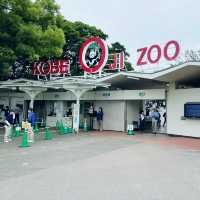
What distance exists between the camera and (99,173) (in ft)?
26.7

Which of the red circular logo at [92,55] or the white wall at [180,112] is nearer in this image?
the white wall at [180,112]

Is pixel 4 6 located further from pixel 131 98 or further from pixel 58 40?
pixel 131 98

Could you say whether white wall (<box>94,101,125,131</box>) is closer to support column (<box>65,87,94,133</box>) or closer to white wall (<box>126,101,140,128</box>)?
white wall (<box>126,101,140,128</box>)

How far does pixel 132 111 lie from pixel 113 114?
142cm

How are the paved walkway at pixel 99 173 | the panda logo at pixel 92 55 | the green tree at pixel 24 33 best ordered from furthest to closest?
1. the panda logo at pixel 92 55
2. the green tree at pixel 24 33
3. the paved walkway at pixel 99 173

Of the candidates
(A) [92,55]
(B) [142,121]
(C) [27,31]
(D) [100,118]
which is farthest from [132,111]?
(C) [27,31]

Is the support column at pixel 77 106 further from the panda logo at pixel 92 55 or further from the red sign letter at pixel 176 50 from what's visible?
the red sign letter at pixel 176 50

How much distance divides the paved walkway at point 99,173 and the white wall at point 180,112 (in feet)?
13.9

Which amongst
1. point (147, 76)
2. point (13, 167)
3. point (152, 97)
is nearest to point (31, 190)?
point (13, 167)

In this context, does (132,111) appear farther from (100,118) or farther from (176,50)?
(176,50)

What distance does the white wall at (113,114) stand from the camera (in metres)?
20.8

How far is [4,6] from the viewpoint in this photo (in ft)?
59.1

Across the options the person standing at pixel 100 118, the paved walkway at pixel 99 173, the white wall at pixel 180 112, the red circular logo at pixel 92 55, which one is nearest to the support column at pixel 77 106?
the person standing at pixel 100 118

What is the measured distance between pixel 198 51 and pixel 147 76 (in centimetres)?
2430
